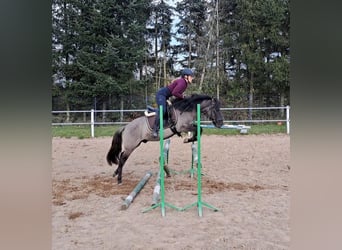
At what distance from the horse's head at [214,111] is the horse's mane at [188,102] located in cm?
12

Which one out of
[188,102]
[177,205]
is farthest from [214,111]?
[177,205]

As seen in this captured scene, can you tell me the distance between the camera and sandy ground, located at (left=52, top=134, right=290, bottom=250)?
2301 mm

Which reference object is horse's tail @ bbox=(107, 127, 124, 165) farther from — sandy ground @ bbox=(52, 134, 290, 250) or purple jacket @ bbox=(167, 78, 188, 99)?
purple jacket @ bbox=(167, 78, 188, 99)

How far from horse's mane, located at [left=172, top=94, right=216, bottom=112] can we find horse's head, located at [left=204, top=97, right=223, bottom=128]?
0.39 feet

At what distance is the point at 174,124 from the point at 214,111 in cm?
55

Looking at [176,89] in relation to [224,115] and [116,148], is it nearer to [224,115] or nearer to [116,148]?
[116,148]


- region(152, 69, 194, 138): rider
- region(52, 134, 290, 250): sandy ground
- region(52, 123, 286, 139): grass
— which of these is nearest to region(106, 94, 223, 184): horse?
region(152, 69, 194, 138): rider

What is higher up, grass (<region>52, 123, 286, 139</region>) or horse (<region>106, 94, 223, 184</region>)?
horse (<region>106, 94, 223, 184</region>)

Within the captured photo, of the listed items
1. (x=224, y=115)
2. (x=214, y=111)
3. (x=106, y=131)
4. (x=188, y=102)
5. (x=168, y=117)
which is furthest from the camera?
(x=224, y=115)

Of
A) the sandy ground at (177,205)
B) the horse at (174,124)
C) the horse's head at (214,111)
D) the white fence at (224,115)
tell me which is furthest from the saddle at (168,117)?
the white fence at (224,115)

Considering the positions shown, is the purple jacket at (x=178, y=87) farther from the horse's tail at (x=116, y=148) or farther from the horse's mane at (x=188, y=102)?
the horse's tail at (x=116, y=148)

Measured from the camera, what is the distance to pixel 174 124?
12.6ft
